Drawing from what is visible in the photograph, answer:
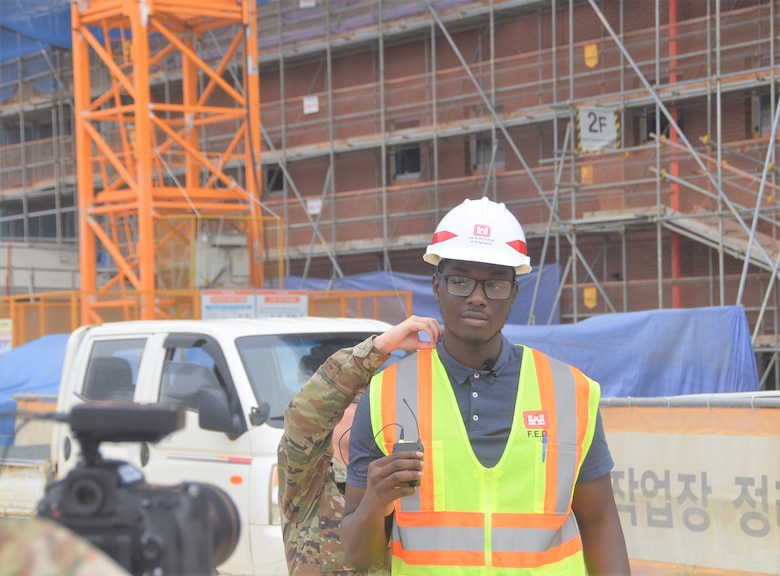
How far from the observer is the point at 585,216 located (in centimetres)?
1973

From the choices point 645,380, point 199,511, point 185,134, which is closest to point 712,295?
point 645,380

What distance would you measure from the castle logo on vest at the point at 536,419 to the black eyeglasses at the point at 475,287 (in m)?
0.32

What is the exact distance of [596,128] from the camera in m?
18.8

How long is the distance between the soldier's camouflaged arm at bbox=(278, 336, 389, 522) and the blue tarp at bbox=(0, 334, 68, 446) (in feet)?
32.5

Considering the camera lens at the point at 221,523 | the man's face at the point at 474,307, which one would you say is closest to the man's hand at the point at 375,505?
the man's face at the point at 474,307

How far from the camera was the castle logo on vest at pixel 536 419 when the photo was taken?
8.74 ft

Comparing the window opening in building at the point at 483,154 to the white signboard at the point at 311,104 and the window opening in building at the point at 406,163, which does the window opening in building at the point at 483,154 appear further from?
the white signboard at the point at 311,104

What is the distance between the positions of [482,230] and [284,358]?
3.50 metres

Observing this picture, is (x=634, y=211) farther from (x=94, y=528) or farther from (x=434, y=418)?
(x=94, y=528)

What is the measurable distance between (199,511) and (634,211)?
17.9m

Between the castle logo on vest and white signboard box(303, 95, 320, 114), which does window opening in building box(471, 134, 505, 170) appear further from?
the castle logo on vest

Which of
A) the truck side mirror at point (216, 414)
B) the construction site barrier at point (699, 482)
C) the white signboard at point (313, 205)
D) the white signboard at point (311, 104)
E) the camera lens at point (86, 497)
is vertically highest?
the white signboard at point (311, 104)

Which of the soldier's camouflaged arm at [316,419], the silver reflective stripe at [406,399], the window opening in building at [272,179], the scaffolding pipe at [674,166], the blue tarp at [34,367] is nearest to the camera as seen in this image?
the silver reflective stripe at [406,399]

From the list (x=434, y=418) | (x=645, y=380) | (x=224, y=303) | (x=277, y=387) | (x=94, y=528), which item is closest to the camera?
(x=94, y=528)
